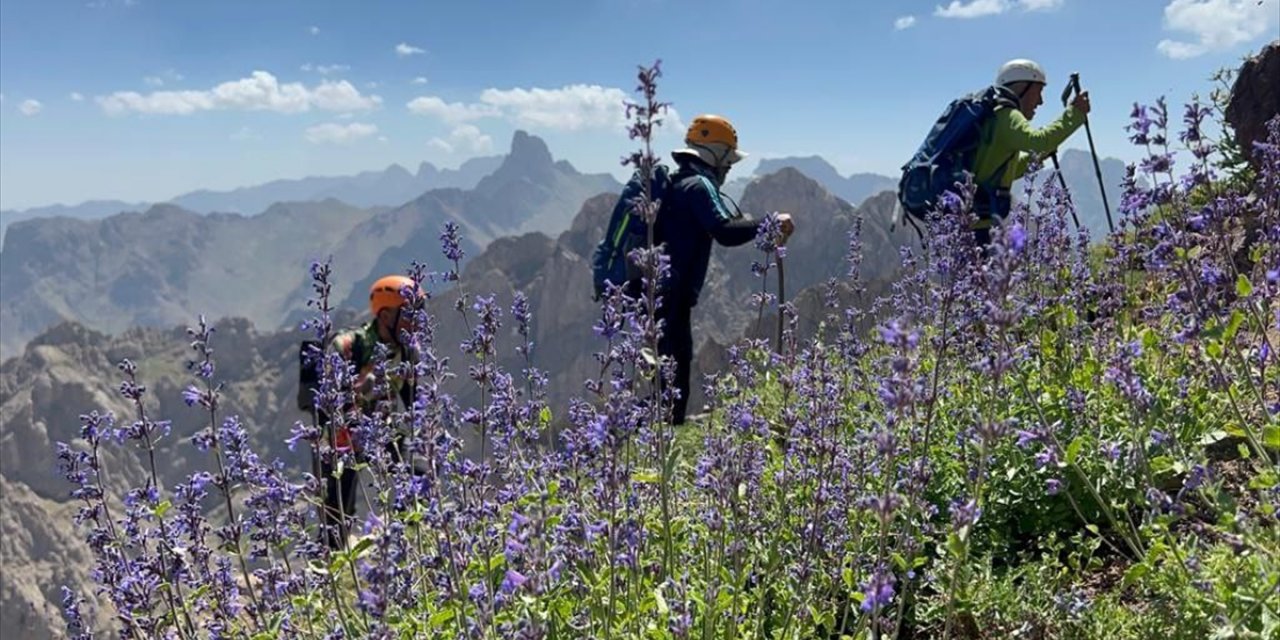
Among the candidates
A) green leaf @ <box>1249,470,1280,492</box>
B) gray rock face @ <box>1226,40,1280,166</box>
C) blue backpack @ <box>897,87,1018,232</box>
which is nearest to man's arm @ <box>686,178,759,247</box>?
blue backpack @ <box>897,87,1018,232</box>

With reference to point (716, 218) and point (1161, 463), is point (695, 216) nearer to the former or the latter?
point (716, 218)

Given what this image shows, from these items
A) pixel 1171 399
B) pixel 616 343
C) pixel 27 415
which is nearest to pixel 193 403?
pixel 616 343

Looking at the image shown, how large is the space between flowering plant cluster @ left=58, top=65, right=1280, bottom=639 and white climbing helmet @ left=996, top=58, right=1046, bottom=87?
9.82 ft

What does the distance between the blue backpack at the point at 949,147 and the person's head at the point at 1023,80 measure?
0.21 meters

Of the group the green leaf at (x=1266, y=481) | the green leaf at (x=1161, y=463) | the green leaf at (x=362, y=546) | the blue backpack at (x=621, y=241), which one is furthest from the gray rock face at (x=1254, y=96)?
the green leaf at (x=362, y=546)

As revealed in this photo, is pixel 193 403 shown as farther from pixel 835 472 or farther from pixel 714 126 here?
pixel 714 126

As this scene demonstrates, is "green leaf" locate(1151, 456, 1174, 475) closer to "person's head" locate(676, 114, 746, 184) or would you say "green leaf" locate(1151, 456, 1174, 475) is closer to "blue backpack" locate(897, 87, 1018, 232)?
"blue backpack" locate(897, 87, 1018, 232)

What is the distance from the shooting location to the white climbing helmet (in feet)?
24.4

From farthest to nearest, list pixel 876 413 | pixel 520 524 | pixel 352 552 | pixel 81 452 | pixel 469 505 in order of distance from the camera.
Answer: pixel 876 413
pixel 81 452
pixel 469 505
pixel 352 552
pixel 520 524

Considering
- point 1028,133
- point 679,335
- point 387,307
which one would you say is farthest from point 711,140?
point 387,307

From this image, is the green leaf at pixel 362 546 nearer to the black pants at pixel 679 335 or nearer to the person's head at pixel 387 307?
the person's head at pixel 387 307

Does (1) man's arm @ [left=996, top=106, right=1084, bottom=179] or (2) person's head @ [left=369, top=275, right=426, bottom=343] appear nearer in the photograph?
(1) man's arm @ [left=996, top=106, right=1084, bottom=179]

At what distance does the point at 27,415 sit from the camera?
191250 mm

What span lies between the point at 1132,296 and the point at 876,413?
240 cm
